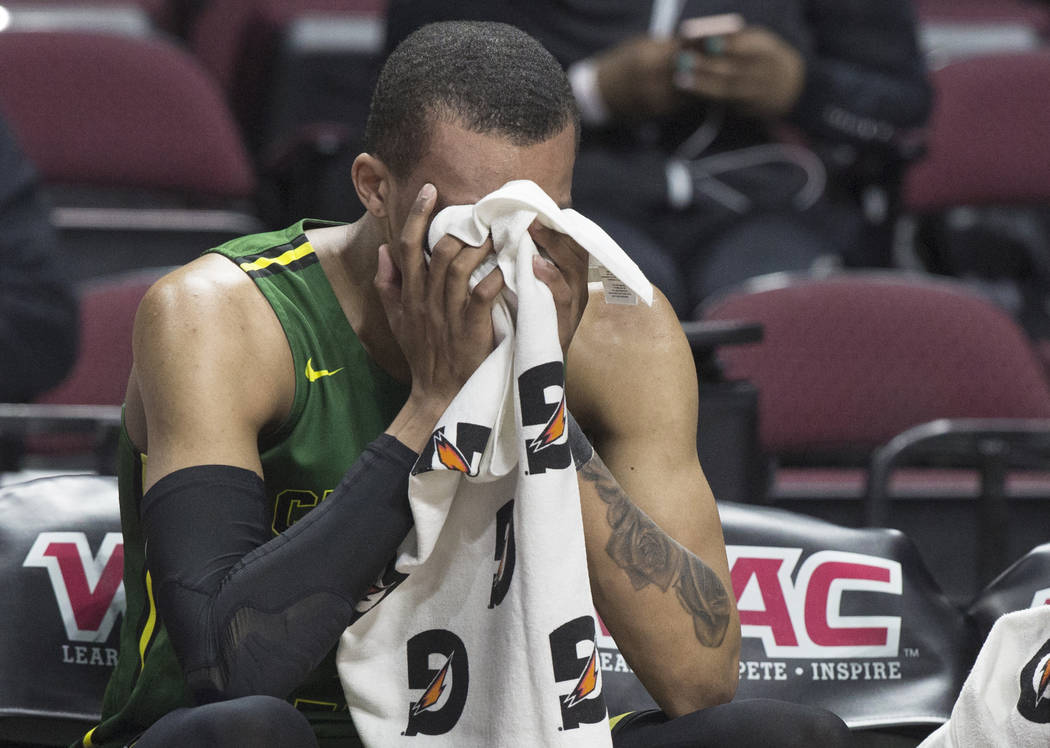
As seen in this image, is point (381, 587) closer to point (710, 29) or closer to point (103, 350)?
point (103, 350)

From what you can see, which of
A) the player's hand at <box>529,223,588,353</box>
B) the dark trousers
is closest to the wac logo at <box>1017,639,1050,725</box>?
the dark trousers

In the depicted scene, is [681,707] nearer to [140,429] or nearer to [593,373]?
[593,373]

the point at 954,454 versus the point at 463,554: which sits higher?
the point at 463,554

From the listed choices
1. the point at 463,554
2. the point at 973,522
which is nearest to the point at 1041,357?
the point at 973,522

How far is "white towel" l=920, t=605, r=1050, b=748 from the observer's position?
4.24 ft

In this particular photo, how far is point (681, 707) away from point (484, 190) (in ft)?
1.71

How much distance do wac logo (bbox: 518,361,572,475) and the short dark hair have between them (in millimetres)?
219

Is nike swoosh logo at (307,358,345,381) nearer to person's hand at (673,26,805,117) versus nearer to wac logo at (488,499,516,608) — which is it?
wac logo at (488,499,516,608)

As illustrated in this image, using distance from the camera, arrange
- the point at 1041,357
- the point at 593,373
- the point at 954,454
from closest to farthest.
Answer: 1. the point at 593,373
2. the point at 954,454
3. the point at 1041,357

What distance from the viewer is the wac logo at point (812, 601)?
5.77 ft

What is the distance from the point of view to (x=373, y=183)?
4.74 feet

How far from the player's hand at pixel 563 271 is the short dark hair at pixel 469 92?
101mm

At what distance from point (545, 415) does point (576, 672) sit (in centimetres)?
23

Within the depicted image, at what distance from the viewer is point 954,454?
2.31 meters
